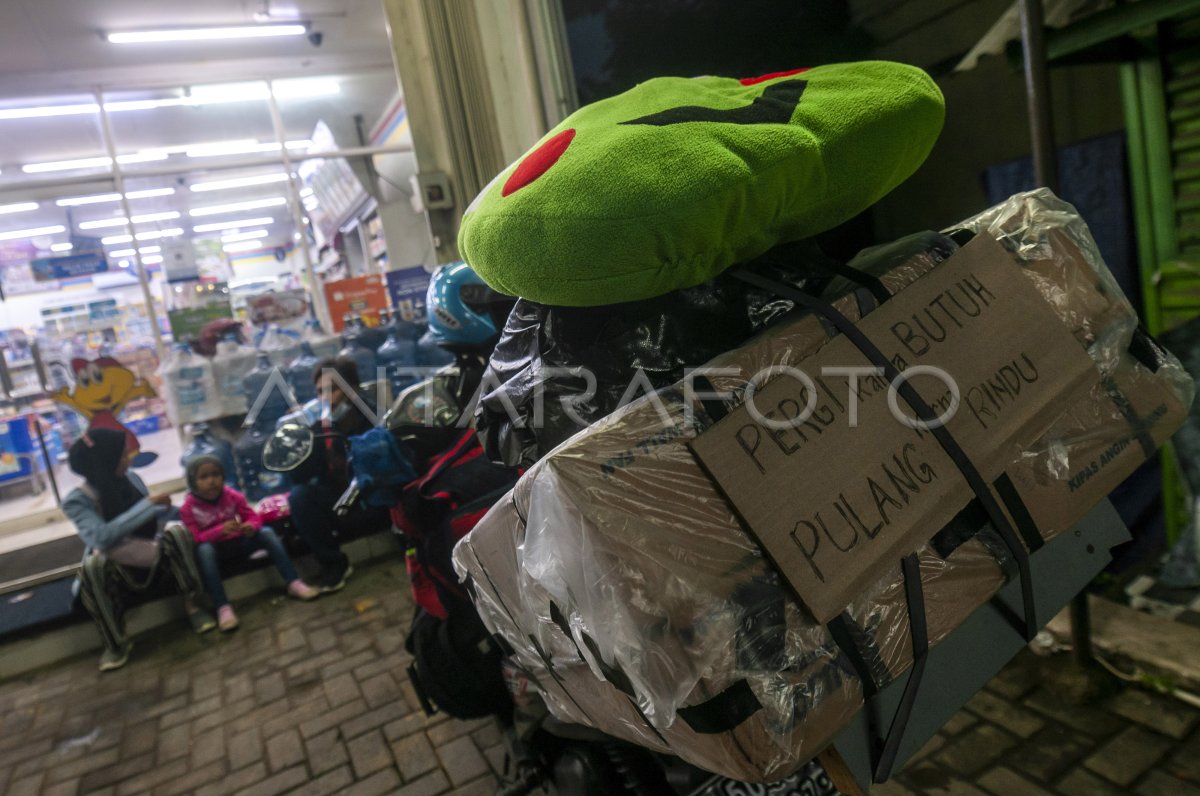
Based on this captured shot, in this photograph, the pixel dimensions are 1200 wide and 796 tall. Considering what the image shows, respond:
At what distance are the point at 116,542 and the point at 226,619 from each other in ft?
2.70

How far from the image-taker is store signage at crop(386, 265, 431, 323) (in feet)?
21.8

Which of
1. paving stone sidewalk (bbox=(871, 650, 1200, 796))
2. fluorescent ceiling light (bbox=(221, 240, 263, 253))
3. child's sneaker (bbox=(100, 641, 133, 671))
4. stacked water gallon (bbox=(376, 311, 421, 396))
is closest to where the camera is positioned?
paving stone sidewalk (bbox=(871, 650, 1200, 796))

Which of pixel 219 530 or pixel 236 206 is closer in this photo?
pixel 219 530

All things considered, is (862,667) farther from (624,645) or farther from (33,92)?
(33,92)

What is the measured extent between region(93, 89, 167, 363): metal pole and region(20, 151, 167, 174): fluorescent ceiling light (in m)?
0.09

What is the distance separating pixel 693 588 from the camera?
79cm

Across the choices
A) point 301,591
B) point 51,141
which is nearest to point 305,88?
point 51,141

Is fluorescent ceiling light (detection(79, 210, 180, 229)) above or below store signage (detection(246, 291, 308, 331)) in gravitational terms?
above

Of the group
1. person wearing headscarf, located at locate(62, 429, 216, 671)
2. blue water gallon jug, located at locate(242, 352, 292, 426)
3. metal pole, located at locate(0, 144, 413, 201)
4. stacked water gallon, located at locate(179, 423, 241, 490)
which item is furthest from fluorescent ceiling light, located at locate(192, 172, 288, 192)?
person wearing headscarf, located at locate(62, 429, 216, 671)

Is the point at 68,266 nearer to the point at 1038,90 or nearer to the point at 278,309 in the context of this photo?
the point at 278,309

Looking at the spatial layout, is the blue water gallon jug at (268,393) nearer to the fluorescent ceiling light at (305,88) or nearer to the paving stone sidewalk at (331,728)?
the paving stone sidewalk at (331,728)

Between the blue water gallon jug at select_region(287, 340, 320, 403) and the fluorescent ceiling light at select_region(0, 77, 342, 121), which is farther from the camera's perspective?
the fluorescent ceiling light at select_region(0, 77, 342, 121)

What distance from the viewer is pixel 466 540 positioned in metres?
1.10

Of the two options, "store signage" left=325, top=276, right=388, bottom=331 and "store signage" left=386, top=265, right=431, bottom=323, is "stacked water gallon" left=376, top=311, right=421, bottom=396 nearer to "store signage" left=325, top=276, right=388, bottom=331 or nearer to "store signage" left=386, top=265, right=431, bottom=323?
"store signage" left=386, top=265, right=431, bottom=323
